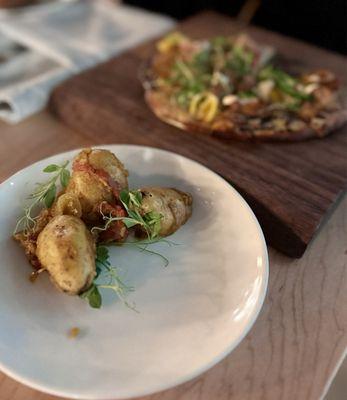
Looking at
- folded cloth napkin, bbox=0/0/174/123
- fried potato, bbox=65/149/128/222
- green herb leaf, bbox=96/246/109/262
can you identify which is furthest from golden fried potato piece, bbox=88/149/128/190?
folded cloth napkin, bbox=0/0/174/123

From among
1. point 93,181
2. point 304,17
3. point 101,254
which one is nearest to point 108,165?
point 93,181

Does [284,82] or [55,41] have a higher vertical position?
[284,82]

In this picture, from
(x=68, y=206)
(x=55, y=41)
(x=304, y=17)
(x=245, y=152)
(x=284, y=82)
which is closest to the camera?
(x=68, y=206)

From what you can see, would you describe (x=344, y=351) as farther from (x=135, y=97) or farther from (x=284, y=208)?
(x=135, y=97)

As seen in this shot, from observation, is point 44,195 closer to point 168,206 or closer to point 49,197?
point 49,197

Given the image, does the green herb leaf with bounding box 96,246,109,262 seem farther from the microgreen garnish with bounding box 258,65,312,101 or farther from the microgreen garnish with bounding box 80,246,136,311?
the microgreen garnish with bounding box 258,65,312,101

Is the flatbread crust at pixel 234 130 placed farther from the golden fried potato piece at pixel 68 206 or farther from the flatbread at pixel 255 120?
the golden fried potato piece at pixel 68 206

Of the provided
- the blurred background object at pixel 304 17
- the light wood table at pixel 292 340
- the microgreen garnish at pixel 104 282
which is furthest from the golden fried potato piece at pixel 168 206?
the blurred background object at pixel 304 17
